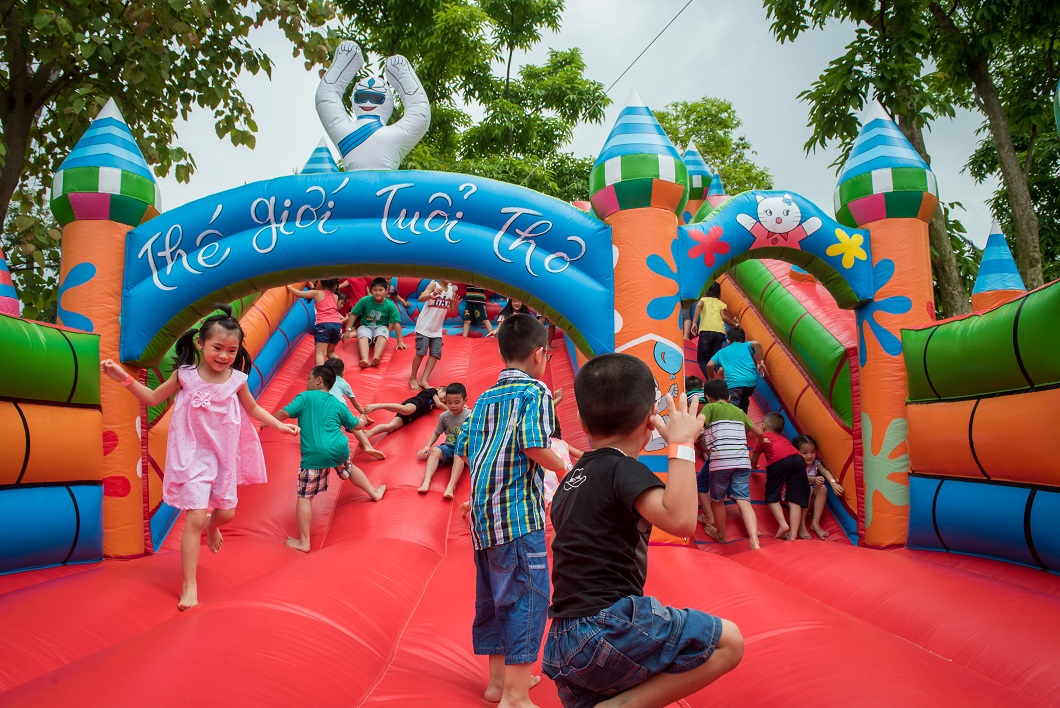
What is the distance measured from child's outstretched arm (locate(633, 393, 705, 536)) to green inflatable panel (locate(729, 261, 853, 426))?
352 centimetres

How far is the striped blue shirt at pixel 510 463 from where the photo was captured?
2.09 metres

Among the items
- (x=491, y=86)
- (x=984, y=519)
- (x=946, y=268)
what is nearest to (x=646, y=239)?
(x=984, y=519)

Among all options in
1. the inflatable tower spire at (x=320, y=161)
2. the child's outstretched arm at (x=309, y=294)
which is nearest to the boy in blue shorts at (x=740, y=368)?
the child's outstretched arm at (x=309, y=294)

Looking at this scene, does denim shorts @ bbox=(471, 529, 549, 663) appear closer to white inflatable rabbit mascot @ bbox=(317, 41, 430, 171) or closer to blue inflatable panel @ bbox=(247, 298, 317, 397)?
white inflatable rabbit mascot @ bbox=(317, 41, 430, 171)

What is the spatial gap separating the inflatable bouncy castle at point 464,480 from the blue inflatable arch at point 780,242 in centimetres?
2

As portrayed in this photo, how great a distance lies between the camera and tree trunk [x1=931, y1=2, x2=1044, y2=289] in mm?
7461

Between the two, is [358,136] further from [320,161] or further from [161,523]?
[320,161]

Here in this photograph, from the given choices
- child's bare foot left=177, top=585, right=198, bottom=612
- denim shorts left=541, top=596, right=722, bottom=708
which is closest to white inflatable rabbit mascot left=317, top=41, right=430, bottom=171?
child's bare foot left=177, top=585, right=198, bottom=612

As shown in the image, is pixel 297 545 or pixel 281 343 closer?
pixel 297 545

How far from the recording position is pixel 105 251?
413cm

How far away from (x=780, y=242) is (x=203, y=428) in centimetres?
328

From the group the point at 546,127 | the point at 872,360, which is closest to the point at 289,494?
the point at 872,360

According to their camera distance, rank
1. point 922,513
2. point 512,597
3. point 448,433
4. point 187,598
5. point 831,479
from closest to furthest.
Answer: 1. point 512,597
2. point 187,598
3. point 922,513
4. point 831,479
5. point 448,433

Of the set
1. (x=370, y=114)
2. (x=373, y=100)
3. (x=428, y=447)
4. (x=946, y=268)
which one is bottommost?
(x=428, y=447)
